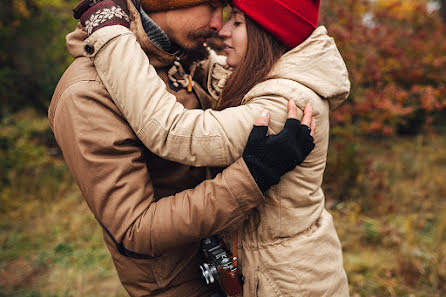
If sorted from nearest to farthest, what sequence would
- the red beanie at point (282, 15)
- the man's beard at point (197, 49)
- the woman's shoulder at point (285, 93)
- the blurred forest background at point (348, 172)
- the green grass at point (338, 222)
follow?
the woman's shoulder at point (285, 93) → the red beanie at point (282, 15) → the man's beard at point (197, 49) → the green grass at point (338, 222) → the blurred forest background at point (348, 172)

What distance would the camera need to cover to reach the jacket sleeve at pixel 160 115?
4.61 ft

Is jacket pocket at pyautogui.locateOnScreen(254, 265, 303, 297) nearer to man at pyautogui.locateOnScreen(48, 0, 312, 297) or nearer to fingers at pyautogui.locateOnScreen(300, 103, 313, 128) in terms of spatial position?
man at pyautogui.locateOnScreen(48, 0, 312, 297)

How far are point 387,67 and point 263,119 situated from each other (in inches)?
190

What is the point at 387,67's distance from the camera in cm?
555

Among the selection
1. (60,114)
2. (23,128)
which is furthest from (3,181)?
(60,114)

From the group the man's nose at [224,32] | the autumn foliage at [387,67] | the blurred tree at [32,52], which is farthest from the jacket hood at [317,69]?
the blurred tree at [32,52]

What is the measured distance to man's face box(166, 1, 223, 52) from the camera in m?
1.77

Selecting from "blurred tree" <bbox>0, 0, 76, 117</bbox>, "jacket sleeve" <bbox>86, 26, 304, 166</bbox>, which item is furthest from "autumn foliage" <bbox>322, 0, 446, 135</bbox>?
"blurred tree" <bbox>0, 0, 76, 117</bbox>

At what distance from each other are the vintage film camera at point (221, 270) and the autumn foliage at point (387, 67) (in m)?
3.36

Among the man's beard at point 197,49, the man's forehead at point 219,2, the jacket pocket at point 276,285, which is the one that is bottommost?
the jacket pocket at point 276,285

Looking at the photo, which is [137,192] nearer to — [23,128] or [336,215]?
[336,215]

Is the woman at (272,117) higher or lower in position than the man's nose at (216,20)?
lower

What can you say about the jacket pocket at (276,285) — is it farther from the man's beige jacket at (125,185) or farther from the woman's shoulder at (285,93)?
the woman's shoulder at (285,93)

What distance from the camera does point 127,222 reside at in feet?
4.69
